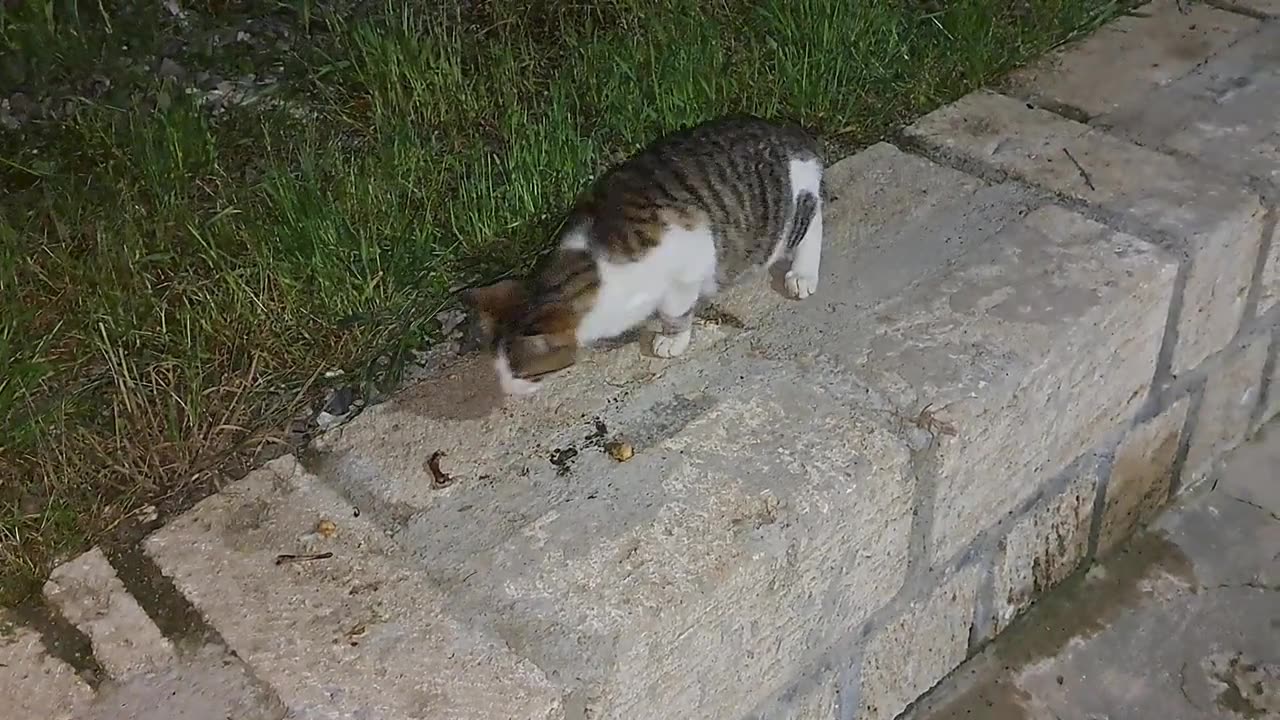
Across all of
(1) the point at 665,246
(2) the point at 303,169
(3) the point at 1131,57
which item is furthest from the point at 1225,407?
(2) the point at 303,169

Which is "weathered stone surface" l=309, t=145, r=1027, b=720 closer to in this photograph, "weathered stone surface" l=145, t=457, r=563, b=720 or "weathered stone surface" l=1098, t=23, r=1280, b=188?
"weathered stone surface" l=145, t=457, r=563, b=720

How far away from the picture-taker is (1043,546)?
2.03 metres

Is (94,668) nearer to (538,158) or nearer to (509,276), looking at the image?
(509,276)

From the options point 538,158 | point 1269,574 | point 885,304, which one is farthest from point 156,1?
point 1269,574

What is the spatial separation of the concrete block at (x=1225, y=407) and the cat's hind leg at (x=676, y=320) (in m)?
1.05

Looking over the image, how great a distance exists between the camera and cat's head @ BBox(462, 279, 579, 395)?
1.62m

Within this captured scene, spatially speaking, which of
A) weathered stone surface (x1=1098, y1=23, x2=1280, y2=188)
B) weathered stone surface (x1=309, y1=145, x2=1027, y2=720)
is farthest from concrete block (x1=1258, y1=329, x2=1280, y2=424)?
weathered stone surface (x1=309, y1=145, x2=1027, y2=720)

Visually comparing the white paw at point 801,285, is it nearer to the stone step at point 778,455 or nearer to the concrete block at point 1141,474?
the stone step at point 778,455

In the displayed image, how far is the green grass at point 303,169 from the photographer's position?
66.0 inches

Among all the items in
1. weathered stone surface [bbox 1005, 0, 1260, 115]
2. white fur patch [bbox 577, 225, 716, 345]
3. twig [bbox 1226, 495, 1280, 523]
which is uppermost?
white fur patch [bbox 577, 225, 716, 345]

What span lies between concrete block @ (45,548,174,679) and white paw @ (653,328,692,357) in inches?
28.5

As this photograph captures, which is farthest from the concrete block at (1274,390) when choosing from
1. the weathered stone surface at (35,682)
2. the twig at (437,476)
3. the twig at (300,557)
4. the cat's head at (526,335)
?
the weathered stone surface at (35,682)

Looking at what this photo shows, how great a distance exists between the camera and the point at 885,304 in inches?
72.1

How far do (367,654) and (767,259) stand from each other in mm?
847
